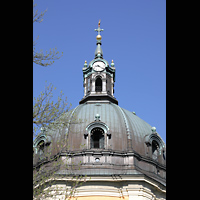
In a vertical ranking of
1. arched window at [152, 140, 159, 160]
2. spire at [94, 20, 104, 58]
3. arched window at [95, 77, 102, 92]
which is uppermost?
spire at [94, 20, 104, 58]

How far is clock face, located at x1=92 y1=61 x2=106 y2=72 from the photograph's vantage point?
38062 millimetres

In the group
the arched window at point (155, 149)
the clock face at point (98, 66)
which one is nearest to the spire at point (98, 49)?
the clock face at point (98, 66)

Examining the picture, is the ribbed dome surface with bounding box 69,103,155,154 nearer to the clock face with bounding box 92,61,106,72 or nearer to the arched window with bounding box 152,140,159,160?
the arched window with bounding box 152,140,159,160

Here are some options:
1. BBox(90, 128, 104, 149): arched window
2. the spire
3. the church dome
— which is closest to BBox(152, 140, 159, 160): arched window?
the church dome

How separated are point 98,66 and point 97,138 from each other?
25.7 feet

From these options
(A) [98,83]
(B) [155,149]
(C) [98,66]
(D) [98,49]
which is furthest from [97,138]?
(D) [98,49]

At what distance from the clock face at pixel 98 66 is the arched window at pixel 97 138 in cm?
733

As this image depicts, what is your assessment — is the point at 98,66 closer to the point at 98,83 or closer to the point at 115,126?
the point at 98,83

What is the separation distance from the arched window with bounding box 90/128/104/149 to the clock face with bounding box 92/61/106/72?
7330mm

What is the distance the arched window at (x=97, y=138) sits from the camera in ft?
104

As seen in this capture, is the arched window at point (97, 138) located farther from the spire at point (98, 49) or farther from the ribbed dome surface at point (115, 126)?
the spire at point (98, 49)
